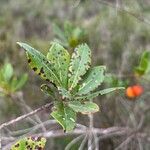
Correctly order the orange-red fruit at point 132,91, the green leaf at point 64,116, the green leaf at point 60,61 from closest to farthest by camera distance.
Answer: the green leaf at point 64,116
the green leaf at point 60,61
the orange-red fruit at point 132,91

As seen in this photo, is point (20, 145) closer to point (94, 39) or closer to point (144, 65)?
point (144, 65)

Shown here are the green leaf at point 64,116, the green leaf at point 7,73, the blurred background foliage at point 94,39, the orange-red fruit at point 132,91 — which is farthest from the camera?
the blurred background foliage at point 94,39

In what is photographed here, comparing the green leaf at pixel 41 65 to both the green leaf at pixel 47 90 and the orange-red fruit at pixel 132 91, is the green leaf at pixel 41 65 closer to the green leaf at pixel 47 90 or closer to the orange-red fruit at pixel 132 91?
the green leaf at pixel 47 90

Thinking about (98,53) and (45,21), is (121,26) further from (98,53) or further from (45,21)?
(45,21)

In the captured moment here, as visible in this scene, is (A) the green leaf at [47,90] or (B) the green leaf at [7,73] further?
(B) the green leaf at [7,73]

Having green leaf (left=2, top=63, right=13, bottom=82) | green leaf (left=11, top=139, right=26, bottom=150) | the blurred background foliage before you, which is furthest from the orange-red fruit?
green leaf (left=11, top=139, right=26, bottom=150)

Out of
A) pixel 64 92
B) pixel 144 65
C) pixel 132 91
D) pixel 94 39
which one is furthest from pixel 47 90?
pixel 94 39

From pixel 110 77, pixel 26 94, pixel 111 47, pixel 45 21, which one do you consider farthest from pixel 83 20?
pixel 110 77

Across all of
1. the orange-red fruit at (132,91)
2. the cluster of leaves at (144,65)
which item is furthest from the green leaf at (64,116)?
the orange-red fruit at (132,91)
